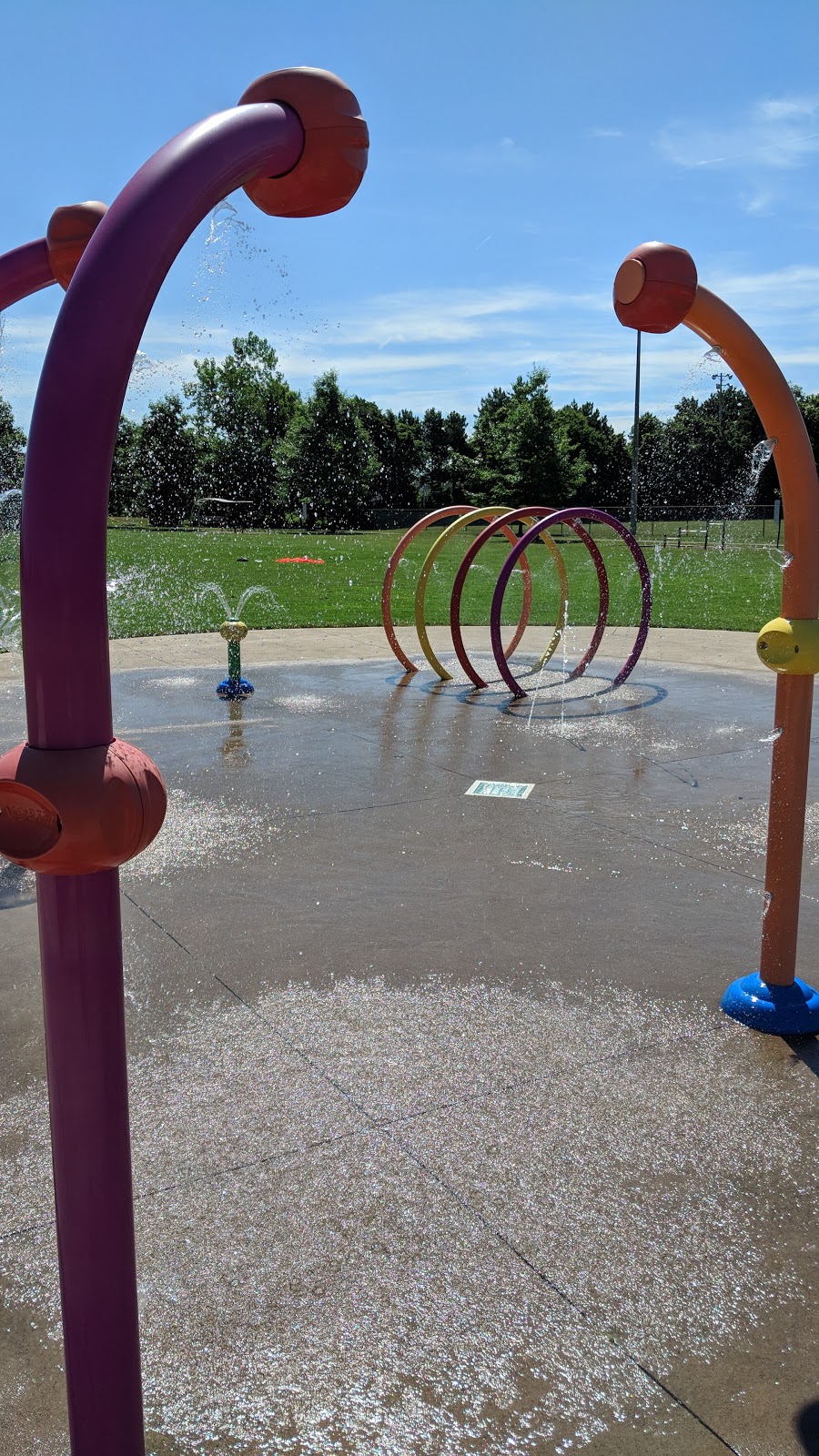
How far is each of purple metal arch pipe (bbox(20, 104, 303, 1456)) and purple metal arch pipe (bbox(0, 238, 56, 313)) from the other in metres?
0.80

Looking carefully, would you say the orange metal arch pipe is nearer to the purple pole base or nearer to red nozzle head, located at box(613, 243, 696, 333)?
red nozzle head, located at box(613, 243, 696, 333)

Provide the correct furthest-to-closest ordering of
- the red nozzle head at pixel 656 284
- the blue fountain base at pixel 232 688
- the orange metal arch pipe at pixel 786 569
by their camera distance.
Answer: the blue fountain base at pixel 232 688
the orange metal arch pipe at pixel 786 569
the red nozzle head at pixel 656 284

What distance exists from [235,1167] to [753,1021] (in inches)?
82.9

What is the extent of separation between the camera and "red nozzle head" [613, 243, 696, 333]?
3.67 meters

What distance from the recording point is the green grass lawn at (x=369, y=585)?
1928 centimetres

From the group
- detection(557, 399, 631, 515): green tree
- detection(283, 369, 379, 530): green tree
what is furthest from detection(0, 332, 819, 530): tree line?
detection(557, 399, 631, 515): green tree

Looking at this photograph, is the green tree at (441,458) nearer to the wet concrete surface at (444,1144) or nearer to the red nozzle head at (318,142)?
the wet concrete surface at (444,1144)

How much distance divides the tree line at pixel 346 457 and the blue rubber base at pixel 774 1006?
51.0 metres

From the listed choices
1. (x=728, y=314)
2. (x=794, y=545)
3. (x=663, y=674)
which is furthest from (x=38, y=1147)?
(x=663, y=674)

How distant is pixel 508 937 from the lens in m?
5.28

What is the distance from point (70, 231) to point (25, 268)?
0.58ft

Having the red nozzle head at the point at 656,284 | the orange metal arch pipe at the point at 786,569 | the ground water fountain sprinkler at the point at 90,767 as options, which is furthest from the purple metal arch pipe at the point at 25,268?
the orange metal arch pipe at the point at 786,569

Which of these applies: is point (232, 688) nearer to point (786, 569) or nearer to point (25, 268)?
point (786, 569)

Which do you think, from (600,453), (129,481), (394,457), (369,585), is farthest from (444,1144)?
(600,453)
